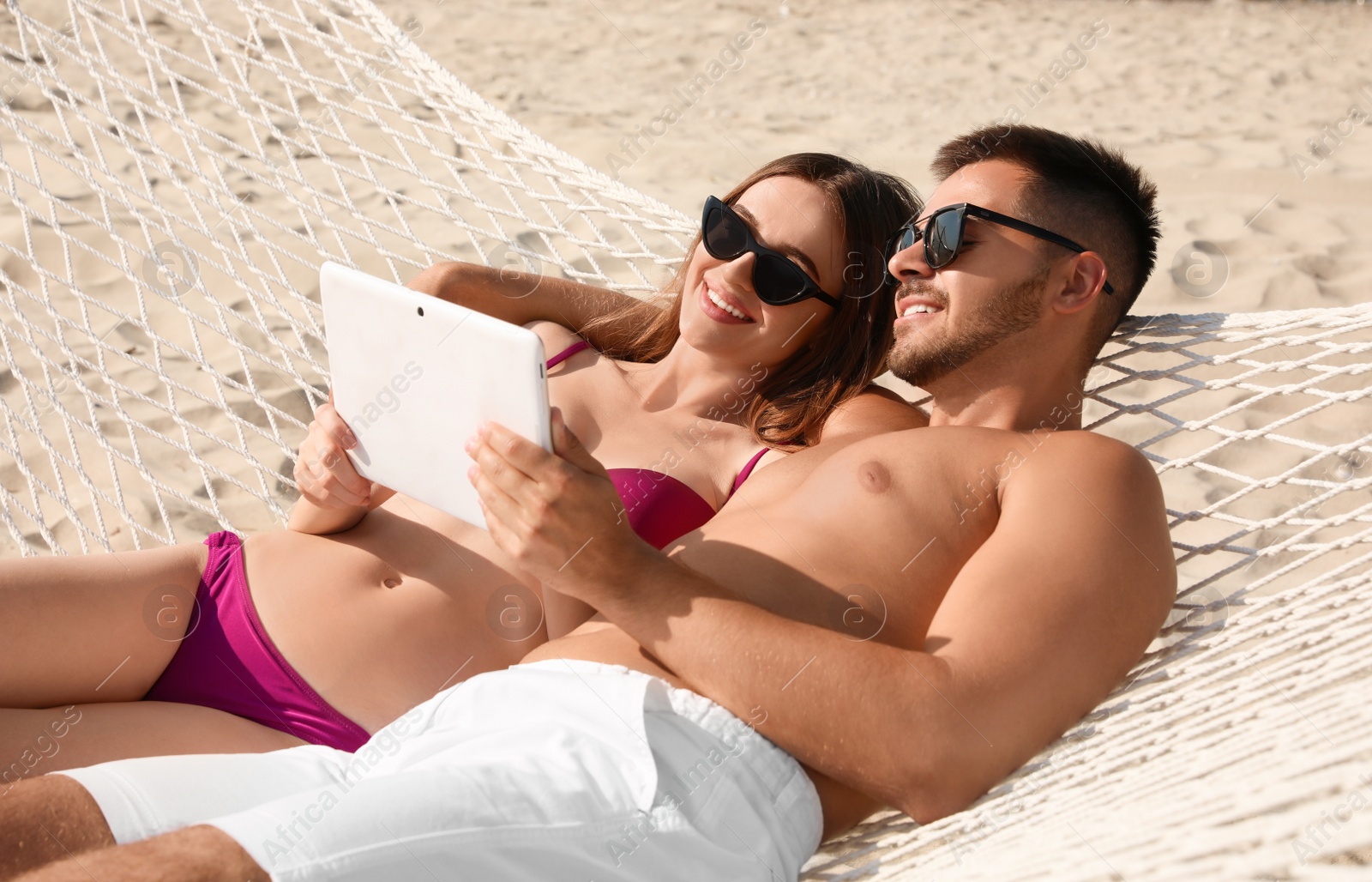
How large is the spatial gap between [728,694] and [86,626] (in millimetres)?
752

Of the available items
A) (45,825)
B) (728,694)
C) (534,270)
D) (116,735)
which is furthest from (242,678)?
(534,270)

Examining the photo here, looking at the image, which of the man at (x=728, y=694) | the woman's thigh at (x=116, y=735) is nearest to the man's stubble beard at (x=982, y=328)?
the man at (x=728, y=694)

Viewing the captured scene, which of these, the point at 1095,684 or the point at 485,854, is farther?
the point at 1095,684

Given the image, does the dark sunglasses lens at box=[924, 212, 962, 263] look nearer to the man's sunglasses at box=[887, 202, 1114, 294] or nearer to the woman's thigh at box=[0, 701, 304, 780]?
the man's sunglasses at box=[887, 202, 1114, 294]

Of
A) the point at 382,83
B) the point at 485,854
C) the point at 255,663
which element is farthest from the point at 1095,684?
the point at 382,83

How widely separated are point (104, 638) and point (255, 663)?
167 mm

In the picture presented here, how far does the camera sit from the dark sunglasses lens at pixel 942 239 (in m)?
1.41

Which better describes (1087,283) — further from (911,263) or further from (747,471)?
A: (747,471)

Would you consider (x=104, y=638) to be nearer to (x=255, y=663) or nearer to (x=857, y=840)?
(x=255, y=663)

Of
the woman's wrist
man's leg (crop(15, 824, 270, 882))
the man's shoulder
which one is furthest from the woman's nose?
man's leg (crop(15, 824, 270, 882))

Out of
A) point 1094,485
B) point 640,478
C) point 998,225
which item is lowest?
point 640,478

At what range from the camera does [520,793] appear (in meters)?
0.96

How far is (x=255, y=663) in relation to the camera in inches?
52.1

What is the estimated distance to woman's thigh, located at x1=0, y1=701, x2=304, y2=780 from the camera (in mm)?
1209
